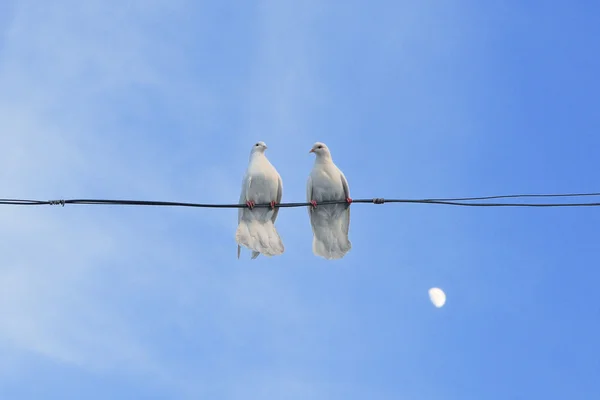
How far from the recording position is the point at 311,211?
36.2 ft

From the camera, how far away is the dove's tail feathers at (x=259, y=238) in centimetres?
1068

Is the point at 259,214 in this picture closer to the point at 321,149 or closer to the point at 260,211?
the point at 260,211

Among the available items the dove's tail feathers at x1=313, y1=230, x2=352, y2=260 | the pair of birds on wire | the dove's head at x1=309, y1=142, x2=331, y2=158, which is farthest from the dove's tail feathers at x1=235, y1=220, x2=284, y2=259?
the dove's head at x1=309, y1=142, x2=331, y2=158

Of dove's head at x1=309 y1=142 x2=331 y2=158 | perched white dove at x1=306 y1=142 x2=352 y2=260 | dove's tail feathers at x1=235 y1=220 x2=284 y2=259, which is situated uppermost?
dove's head at x1=309 y1=142 x2=331 y2=158

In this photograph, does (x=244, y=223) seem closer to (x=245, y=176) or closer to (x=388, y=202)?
(x=245, y=176)

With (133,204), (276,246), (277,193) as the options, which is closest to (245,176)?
(277,193)

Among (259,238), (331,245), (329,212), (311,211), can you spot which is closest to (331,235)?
(331,245)

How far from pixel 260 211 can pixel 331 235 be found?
106 centimetres

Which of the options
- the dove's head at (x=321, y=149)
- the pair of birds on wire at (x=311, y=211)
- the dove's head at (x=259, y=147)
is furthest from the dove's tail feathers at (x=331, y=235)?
the dove's head at (x=259, y=147)

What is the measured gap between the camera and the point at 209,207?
777 centimetres

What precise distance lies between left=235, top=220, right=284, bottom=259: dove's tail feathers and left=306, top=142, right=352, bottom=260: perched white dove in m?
0.61

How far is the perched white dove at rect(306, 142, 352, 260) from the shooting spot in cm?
1093

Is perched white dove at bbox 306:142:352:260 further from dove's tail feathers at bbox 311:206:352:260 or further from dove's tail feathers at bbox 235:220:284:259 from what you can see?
dove's tail feathers at bbox 235:220:284:259

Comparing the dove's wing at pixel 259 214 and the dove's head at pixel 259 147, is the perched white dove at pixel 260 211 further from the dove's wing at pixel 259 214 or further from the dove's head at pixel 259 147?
the dove's head at pixel 259 147
